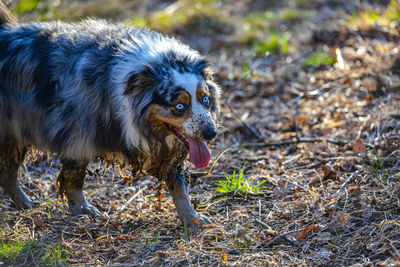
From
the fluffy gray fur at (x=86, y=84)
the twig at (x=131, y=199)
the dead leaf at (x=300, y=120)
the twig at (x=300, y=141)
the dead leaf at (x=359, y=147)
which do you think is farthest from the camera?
the dead leaf at (x=300, y=120)

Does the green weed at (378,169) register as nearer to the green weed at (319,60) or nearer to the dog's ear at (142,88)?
the dog's ear at (142,88)

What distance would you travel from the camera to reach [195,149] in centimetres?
385

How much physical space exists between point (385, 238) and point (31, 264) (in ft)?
7.97

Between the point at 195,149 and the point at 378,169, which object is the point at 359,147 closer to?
the point at 378,169

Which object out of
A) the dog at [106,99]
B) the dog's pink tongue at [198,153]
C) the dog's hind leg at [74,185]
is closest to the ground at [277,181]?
the dog's hind leg at [74,185]

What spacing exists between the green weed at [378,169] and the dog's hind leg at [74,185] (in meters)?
2.39

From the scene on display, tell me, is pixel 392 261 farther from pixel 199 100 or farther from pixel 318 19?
pixel 318 19

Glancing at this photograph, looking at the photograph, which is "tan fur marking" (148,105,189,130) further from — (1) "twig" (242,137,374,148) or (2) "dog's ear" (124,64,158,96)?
(1) "twig" (242,137,374,148)

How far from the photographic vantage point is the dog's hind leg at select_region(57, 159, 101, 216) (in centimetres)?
427

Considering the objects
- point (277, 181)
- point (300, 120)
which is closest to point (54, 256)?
point (277, 181)

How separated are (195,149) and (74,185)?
1231 mm

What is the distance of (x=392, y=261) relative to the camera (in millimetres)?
3094

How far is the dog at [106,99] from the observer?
12.4 feet

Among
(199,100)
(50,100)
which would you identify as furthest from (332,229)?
(50,100)
